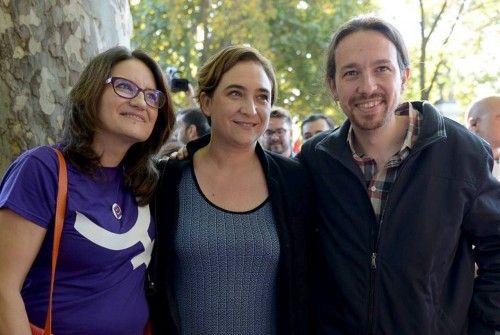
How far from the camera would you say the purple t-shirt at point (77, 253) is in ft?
6.68

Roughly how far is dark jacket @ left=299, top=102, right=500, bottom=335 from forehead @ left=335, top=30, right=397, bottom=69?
0.36 m

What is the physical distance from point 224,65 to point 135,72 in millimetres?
515

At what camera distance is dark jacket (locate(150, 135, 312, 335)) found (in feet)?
8.38

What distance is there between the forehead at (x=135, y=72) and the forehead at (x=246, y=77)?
41cm

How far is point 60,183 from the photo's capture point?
210 centimetres

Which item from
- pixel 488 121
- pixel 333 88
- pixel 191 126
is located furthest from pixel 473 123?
pixel 333 88

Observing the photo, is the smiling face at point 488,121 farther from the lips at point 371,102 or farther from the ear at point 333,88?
the lips at point 371,102

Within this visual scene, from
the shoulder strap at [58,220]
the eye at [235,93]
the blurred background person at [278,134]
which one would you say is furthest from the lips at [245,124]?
the blurred background person at [278,134]

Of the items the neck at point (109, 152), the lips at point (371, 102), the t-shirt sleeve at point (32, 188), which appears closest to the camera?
the t-shirt sleeve at point (32, 188)

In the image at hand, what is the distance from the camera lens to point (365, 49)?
2.53 meters

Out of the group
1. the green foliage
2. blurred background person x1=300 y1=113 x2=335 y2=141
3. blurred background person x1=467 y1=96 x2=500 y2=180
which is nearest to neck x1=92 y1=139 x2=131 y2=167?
blurred background person x1=467 y1=96 x2=500 y2=180

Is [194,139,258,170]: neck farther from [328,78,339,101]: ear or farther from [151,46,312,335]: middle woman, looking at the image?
[328,78,339,101]: ear

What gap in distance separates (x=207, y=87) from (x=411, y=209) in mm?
1200

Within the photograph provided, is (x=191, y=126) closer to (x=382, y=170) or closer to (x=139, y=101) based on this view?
(x=139, y=101)
